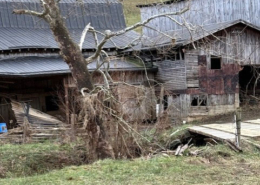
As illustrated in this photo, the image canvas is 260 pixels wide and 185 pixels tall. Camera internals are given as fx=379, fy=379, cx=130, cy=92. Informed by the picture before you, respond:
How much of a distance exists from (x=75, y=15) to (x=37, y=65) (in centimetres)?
598

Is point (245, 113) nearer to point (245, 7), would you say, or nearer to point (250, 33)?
point (250, 33)

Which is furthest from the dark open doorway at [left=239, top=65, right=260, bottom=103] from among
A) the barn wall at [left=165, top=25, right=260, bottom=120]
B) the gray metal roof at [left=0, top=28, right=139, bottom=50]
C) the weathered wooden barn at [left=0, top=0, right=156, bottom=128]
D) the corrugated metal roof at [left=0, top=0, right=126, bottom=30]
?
the corrugated metal roof at [left=0, top=0, right=126, bottom=30]

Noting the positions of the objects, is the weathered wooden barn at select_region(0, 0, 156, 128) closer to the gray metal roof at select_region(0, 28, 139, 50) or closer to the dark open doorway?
the gray metal roof at select_region(0, 28, 139, 50)

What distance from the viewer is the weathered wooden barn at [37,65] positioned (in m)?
17.5

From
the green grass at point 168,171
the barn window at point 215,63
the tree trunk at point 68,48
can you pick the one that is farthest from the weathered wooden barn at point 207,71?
the green grass at point 168,171

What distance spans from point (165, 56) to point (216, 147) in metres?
10.8

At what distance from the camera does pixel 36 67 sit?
17.6 m

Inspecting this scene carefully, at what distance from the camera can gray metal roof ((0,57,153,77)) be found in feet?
53.8

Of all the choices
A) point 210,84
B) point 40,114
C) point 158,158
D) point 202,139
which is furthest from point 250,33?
point 158,158

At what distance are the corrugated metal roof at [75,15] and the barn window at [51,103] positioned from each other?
4.26m

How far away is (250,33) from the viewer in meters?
20.8

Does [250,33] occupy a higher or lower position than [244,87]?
higher

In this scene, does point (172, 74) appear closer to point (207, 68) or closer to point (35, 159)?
point (207, 68)

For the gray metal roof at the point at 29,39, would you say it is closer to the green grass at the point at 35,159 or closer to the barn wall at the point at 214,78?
the barn wall at the point at 214,78
